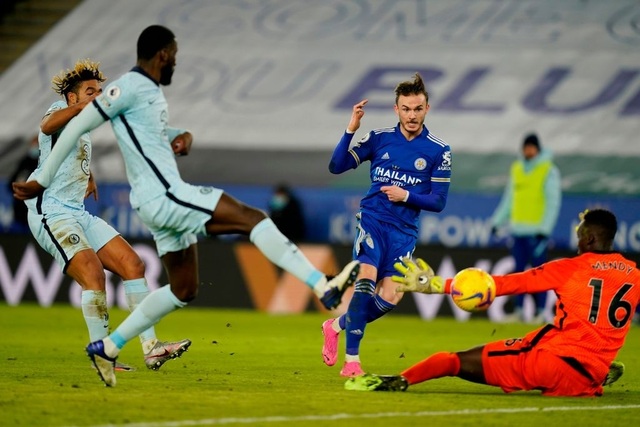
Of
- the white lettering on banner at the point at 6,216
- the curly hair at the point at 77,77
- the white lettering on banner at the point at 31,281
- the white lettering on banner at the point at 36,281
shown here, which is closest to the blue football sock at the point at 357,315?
the curly hair at the point at 77,77

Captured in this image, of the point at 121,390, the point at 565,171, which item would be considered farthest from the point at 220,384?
the point at 565,171

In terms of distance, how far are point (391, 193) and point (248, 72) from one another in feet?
49.6

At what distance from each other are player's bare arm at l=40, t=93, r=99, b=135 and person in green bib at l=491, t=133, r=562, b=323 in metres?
8.81

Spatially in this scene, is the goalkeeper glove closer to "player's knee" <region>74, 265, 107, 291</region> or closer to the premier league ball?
the premier league ball

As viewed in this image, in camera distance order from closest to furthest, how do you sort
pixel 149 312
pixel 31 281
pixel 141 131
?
pixel 141 131
pixel 149 312
pixel 31 281

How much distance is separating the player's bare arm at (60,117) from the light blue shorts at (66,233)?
2.49ft

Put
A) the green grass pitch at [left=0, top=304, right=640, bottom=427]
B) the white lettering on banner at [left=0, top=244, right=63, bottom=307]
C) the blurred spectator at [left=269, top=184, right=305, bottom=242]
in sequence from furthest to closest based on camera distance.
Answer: the blurred spectator at [left=269, top=184, right=305, bottom=242], the white lettering on banner at [left=0, top=244, right=63, bottom=307], the green grass pitch at [left=0, top=304, right=640, bottom=427]

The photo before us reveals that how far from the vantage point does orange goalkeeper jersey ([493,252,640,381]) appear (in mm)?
7012

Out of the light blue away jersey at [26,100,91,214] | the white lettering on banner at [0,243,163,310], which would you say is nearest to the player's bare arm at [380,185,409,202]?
the light blue away jersey at [26,100,91,214]

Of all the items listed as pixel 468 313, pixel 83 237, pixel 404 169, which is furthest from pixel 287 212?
pixel 404 169

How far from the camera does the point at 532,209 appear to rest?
15992 mm

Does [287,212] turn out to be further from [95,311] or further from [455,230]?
[95,311]

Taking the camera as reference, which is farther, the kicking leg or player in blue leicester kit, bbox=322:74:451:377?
player in blue leicester kit, bbox=322:74:451:377

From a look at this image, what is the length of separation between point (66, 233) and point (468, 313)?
28.6ft
